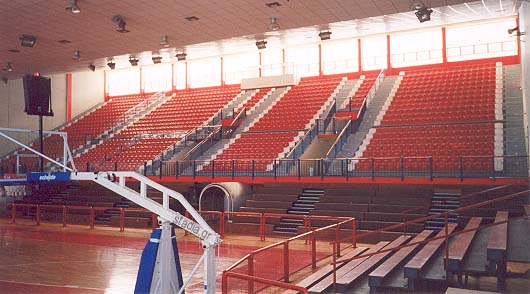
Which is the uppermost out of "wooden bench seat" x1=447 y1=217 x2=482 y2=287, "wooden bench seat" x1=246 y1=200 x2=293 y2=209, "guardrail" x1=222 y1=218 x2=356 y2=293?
"wooden bench seat" x1=246 y1=200 x2=293 y2=209

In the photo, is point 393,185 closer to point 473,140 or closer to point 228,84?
point 473,140

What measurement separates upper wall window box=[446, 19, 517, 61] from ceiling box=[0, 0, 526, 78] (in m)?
6.15

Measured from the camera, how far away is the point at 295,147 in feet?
64.8

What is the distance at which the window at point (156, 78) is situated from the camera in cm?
3594

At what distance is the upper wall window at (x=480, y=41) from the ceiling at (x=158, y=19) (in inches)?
242

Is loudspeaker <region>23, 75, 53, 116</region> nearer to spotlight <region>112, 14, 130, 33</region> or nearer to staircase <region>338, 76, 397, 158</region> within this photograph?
spotlight <region>112, 14, 130, 33</region>

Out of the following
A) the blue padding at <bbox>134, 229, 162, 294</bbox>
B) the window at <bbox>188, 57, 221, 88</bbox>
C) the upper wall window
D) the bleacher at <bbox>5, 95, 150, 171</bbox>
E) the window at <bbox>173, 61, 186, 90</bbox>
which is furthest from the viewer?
the window at <bbox>173, 61, 186, 90</bbox>

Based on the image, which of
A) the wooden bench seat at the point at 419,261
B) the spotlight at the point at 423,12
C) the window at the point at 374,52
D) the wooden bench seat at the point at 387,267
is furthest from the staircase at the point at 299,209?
the window at the point at 374,52

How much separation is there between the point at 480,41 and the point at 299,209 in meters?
15.3

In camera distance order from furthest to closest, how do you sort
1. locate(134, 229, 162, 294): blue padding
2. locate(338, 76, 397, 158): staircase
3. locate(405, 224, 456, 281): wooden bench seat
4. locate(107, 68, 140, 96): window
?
locate(107, 68, 140, 96): window → locate(338, 76, 397, 158): staircase → locate(405, 224, 456, 281): wooden bench seat → locate(134, 229, 162, 294): blue padding

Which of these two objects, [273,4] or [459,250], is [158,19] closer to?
[273,4]

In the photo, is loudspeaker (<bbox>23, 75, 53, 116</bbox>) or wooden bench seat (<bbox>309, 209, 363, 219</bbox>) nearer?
loudspeaker (<bbox>23, 75, 53, 116</bbox>)

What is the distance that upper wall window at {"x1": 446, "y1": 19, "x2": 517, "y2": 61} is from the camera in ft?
81.8

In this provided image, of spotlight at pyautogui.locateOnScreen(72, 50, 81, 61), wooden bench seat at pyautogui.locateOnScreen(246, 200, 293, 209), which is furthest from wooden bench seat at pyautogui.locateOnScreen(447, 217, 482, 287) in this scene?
spotlight at pyautogui.locateOnScreen(72, 50, 81, 61)
